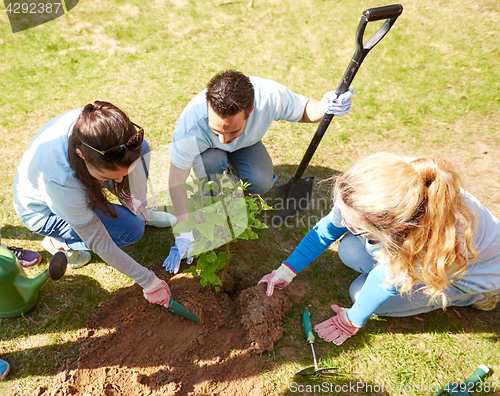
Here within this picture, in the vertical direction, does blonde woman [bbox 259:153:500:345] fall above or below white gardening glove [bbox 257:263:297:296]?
above

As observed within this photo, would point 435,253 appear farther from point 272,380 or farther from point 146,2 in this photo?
point 146,2

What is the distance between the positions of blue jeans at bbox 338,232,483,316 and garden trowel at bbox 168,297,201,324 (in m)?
1.23

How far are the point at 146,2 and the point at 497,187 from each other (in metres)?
6.14

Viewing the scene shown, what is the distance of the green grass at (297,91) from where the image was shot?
89.8 inches

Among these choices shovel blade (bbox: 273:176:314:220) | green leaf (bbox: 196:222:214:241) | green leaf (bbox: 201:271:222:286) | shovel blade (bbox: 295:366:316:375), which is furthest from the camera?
shovel blade (bbox: 273:176:314:220)

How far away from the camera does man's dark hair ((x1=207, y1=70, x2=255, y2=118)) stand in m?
2.03

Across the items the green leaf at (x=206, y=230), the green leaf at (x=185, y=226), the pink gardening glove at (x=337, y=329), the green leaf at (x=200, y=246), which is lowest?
the pink gardening glove at (x=337, y=329)

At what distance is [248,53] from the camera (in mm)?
4926

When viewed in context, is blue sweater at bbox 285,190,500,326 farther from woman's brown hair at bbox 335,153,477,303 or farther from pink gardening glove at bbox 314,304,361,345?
woman's brown hair at bbox 335,153,477,303

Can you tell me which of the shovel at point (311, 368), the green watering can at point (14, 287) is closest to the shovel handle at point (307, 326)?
the shovel at point (311, 368)

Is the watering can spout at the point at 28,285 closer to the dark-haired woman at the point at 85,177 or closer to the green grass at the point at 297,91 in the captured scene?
the green grass at the point at 297,91

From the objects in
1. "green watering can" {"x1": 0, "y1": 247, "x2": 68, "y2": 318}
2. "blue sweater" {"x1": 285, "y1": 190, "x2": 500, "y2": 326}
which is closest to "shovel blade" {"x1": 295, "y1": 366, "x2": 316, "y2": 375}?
"blue sweater" {"x1": 285, "y1": 190, "x2": 500, "y2": 326}

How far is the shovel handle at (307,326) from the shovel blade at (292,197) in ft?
3.29

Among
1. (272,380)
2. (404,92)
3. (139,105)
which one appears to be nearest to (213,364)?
(272,380)
